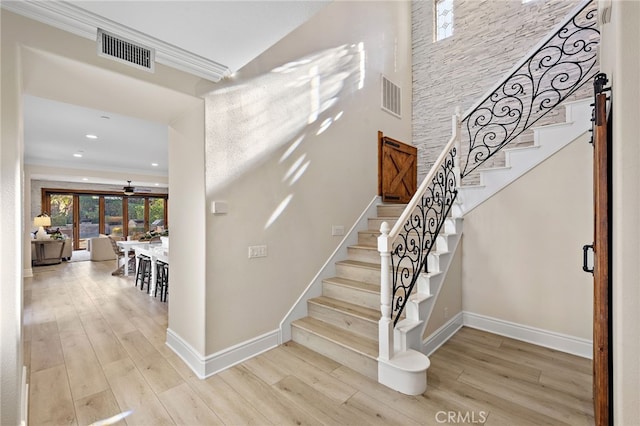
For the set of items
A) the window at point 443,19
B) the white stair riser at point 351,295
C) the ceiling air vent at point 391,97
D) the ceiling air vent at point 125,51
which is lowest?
the white stair riser at point 351,295

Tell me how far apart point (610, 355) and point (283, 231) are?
99.6 inches

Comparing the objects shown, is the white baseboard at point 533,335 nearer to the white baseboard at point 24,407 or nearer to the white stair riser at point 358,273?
the white stair riser at point 358,273

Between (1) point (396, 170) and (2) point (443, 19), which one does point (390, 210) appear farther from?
(2) point (443, 19)

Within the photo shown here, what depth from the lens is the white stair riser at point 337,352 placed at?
242 cm

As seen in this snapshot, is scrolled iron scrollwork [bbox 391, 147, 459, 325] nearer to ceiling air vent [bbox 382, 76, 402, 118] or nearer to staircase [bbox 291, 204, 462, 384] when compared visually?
staircase [bbox 291, 204, 462, 384]

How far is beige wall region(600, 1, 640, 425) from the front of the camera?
1107mm

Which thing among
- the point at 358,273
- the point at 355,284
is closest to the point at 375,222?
the point at 358,273

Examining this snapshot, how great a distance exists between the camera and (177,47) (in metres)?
2.02

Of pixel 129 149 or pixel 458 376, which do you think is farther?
pixel 129 149

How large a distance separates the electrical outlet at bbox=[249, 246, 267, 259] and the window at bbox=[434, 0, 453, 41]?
5559 millimetres

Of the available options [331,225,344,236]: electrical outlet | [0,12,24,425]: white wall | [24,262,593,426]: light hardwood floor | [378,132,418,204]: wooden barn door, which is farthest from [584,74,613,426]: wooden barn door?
[378,132,418,204]: wooden barn door

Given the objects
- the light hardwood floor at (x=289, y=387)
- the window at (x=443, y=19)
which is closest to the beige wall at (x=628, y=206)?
the light hardwood floor at (x=289, y=387)

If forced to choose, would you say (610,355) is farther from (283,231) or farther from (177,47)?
(177,47)

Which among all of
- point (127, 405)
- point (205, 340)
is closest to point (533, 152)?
point (205, 340)
